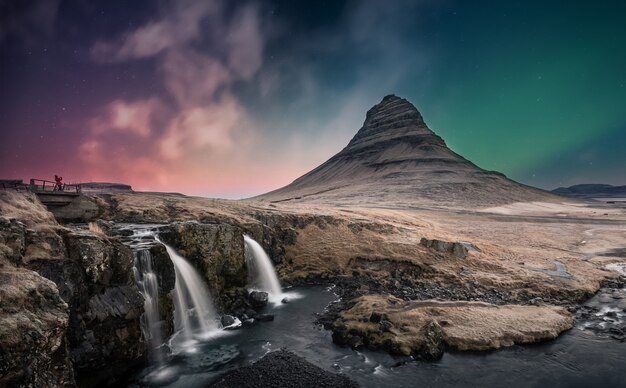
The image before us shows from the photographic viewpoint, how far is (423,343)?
64.0ft

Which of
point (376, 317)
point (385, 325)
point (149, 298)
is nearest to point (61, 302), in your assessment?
point (149, 298)

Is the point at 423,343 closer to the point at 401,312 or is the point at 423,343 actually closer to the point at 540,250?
the point at 401,312

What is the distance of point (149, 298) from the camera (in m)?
20.5

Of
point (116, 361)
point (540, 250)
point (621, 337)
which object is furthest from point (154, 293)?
point (540, 250)

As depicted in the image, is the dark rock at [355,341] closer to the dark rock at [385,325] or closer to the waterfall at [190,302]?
the dark rock at [385,325]

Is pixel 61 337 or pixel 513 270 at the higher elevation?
pixel 61 337

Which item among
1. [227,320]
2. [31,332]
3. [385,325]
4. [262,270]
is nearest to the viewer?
[31,332]

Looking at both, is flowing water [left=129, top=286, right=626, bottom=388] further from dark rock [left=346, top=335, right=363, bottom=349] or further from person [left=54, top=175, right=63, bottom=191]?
person [left=54, top=175, right=63, bottom=191]

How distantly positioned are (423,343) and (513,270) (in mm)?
21395

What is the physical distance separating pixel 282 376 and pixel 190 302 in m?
11.2

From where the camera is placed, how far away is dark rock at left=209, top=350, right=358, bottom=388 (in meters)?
16.2

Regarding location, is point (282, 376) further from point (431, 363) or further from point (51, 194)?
point (51, 194)

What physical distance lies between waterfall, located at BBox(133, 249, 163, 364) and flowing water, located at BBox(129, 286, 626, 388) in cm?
169

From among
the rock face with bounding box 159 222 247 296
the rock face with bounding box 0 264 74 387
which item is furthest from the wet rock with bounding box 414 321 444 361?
the rock face with bounding box 0 264 74 387
